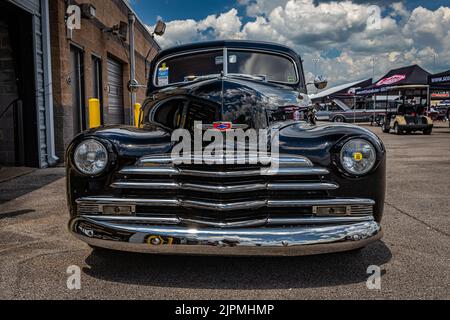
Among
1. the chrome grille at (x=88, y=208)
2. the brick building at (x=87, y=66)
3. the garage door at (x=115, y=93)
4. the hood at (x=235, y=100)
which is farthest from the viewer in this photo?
the garage door at (x=115, y=93)

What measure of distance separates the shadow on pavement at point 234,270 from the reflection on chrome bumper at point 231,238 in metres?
0.23

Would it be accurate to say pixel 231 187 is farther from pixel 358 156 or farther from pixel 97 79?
pixel 97 79

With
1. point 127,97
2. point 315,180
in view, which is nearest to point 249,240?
point 315,180

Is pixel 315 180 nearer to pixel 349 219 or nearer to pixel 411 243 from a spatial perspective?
pixel 349 219

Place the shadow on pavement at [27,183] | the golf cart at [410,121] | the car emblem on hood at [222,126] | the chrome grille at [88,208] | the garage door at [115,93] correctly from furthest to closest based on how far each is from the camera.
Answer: the golf cart at [410,121]
the garage door at [115,93]
the shadow on pavement at [27,183]
the car emblem on hood at [222,126]
the chrome grille at [88,208]

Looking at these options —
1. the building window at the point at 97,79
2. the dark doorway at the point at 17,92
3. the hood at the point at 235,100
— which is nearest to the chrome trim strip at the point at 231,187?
the hood at the point at 235,100

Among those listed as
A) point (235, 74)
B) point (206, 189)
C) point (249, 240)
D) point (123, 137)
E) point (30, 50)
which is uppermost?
point (30, 50)

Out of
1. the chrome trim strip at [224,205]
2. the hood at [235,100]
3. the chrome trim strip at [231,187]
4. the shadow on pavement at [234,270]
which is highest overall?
the hood at [235,100]

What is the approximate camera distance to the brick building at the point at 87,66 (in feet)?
24.4

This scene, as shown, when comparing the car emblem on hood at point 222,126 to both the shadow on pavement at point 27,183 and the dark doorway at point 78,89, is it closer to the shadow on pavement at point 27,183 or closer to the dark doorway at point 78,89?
the shadow on pavement at point 27,183

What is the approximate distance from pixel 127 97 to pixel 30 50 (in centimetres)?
689

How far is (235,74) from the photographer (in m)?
3.83

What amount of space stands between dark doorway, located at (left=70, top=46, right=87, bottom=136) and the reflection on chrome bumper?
7041 mm

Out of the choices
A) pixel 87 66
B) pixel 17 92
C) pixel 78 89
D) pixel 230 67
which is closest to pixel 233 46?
pixel 230 67
